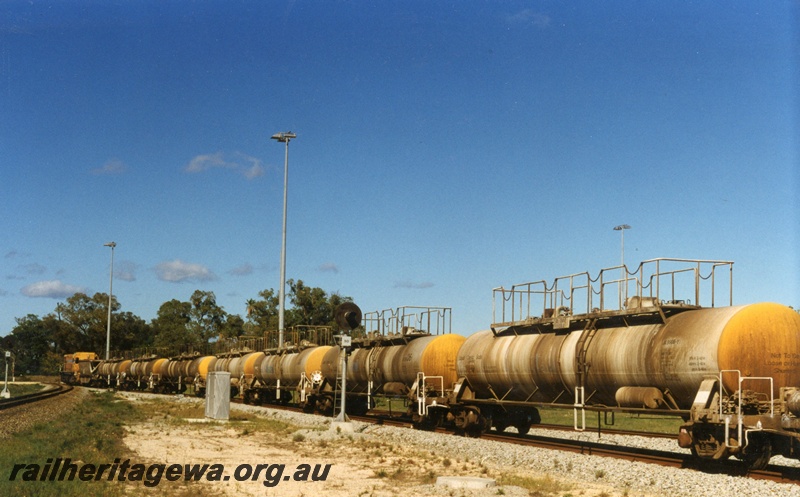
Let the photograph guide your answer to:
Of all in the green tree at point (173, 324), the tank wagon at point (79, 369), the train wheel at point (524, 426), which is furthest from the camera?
the green tree at point (173, 324)

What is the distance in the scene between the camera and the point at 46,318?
13200cm

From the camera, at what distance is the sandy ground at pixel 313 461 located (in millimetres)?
13344

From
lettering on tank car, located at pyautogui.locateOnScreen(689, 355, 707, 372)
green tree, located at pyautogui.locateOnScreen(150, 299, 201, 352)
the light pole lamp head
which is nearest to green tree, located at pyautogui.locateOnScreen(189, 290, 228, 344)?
green tree, located at pyautogui.locateOnScreen(150, 299, 201, 352)

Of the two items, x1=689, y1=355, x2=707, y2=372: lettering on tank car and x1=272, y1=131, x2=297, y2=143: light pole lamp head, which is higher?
x1=272, y1=131, x2=297, y2=143: light pole lamp head

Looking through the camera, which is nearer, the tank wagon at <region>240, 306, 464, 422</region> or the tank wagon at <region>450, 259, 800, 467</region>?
the tank wagon at <region>450, 259, 800, 467</region>

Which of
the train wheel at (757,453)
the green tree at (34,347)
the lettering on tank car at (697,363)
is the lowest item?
the green tree at (34,347)

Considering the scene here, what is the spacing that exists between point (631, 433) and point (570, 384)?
546cm

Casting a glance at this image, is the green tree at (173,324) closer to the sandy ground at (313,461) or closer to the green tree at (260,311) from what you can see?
the green tree at (260,311)

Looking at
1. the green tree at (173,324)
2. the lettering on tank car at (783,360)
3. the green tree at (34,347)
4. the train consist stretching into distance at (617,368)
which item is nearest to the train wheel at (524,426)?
the train consist stretching into distance at (617,368)

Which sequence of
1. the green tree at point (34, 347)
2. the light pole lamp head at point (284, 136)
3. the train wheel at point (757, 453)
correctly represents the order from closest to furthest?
the train wheel at point (757, 453), the light pole lamp head at point (284, 136), the green tree at point (34, 347)

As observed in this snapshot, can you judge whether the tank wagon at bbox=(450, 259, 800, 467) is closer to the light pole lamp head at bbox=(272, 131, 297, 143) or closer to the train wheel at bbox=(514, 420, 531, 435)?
the train wheel at bbox=(514, 420, 531, 435)

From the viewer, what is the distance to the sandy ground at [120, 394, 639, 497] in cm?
1334

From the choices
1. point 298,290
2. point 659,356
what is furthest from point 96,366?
point 659,356

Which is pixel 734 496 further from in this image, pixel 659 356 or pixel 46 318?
pixel 46 318
